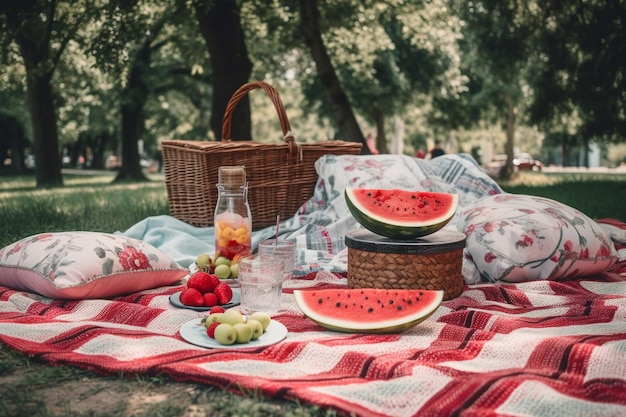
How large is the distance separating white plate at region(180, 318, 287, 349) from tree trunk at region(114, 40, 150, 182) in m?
16.7

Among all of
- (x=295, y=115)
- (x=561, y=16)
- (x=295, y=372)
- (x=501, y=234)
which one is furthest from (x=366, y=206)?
(x=295, y=115)

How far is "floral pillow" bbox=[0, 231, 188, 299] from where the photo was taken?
3418mm

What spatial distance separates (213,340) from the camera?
8.82 ft

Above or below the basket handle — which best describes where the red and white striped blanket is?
below

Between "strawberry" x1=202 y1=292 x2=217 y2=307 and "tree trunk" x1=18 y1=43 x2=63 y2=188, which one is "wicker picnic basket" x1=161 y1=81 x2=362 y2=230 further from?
"tree trunk" x1=18 y1=43 x2=63 y2=188

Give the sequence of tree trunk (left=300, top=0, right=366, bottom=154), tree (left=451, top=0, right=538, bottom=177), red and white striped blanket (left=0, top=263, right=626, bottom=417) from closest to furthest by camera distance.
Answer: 1. red and white striped blanket (left=0, top=263, right=626, bottom=417)
2. tree trunk (left=300, top=0, right=366, bottom=154)
3. tree (left=451, top=0, right=538, bottom=177)

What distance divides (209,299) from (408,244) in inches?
44.5

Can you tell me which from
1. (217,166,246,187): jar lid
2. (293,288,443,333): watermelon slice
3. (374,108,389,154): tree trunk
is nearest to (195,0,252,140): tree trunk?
(217,166,246,187): jar lid

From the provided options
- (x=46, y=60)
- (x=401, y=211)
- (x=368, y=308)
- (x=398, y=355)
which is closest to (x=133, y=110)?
(x=46, y=60)

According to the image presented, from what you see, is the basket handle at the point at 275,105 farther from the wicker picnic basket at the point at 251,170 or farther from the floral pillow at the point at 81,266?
the floral pillow at the point at 81,266

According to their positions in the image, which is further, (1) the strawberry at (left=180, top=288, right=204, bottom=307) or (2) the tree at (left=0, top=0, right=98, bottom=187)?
(2) the tree at (left=0, top=0, right=98, bottom=187)

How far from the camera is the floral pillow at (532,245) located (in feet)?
13.0

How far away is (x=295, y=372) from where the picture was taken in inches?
92.2

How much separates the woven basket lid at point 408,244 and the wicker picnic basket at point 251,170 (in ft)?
6.39
